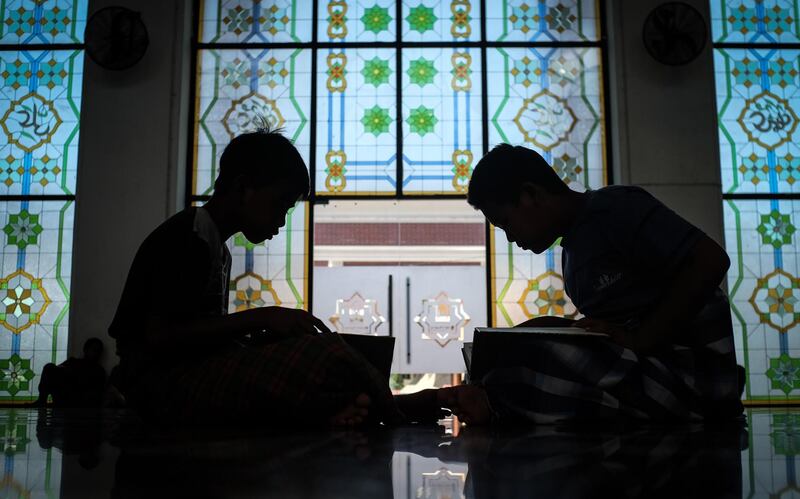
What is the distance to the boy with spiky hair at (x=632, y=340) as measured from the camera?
61.2 inches

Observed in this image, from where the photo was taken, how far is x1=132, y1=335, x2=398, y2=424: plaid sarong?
146cm

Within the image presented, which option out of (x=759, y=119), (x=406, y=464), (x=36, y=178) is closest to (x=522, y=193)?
(x=406, y=464)

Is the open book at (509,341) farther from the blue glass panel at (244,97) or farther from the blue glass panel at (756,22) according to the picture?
the blue glass panel at (756,22)

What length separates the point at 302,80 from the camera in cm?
497

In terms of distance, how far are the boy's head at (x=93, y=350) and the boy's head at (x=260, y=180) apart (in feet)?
10.5

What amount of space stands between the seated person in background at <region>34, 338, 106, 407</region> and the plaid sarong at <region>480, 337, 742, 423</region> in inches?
139

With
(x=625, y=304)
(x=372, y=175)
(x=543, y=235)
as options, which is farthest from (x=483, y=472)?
(x=372, y=175)

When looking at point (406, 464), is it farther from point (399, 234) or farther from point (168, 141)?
point (399, 234)

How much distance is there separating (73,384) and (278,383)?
344 centimetres

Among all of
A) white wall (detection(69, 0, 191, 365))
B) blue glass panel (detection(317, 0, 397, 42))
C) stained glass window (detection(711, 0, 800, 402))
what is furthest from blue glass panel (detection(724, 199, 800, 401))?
white wall (detection(69, 0, 191, 365))

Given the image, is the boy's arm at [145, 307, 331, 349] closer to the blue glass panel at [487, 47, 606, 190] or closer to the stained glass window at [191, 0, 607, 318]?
the stained glass window at [191, 0, 607, 318]

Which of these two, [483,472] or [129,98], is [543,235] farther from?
[129,98]

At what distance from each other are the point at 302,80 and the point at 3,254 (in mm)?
2538

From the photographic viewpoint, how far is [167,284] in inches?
62.3
